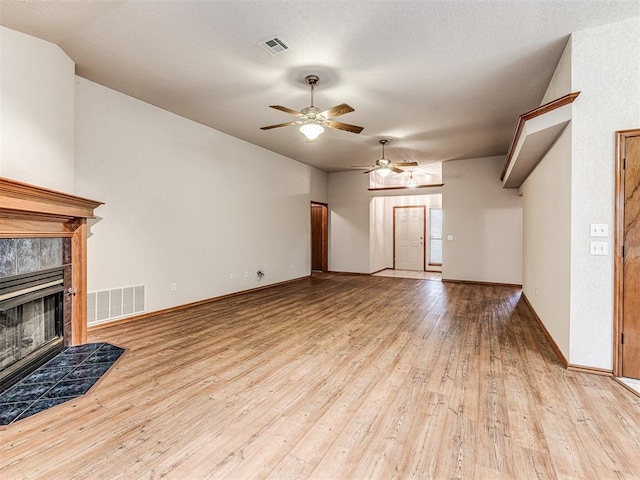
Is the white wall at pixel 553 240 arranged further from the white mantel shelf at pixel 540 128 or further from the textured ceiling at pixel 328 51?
the textured ceiling at pixel 328 51

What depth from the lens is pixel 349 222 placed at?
9383mm

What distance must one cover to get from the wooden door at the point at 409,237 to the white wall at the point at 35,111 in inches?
354

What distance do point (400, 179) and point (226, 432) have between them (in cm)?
863

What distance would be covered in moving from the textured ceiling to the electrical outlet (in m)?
1.90

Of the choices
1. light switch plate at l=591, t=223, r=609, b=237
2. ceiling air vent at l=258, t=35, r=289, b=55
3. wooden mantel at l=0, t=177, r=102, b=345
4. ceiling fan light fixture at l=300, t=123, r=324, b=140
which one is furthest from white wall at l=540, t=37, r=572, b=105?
wooden mantel at l=0, t=177, r=102, b=345

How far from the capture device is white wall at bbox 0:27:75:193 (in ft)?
9.20

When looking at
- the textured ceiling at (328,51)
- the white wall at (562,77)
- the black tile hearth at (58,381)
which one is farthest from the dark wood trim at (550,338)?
the black tile hearth at (58,381)

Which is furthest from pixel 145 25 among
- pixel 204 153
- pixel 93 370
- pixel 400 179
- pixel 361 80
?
pixel 400 179

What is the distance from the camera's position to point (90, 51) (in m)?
3.25

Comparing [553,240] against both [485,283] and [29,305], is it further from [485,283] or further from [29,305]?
[29,305]

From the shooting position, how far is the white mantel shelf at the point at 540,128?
9.53 ft

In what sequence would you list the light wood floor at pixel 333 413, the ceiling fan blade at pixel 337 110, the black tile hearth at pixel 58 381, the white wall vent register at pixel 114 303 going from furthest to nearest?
the white wall vent register at pixel 114 303 → the ceiling fan blade at pixel 337 110 → the black tile hearth at pixel 58 381 → the light wood floor at pixel 333 413

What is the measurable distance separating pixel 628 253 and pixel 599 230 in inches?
10.7

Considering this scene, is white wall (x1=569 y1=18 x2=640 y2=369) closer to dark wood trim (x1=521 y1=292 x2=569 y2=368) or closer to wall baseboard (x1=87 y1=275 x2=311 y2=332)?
dark wood trim (x1=521 y1=292 x2=569 y2=368)
